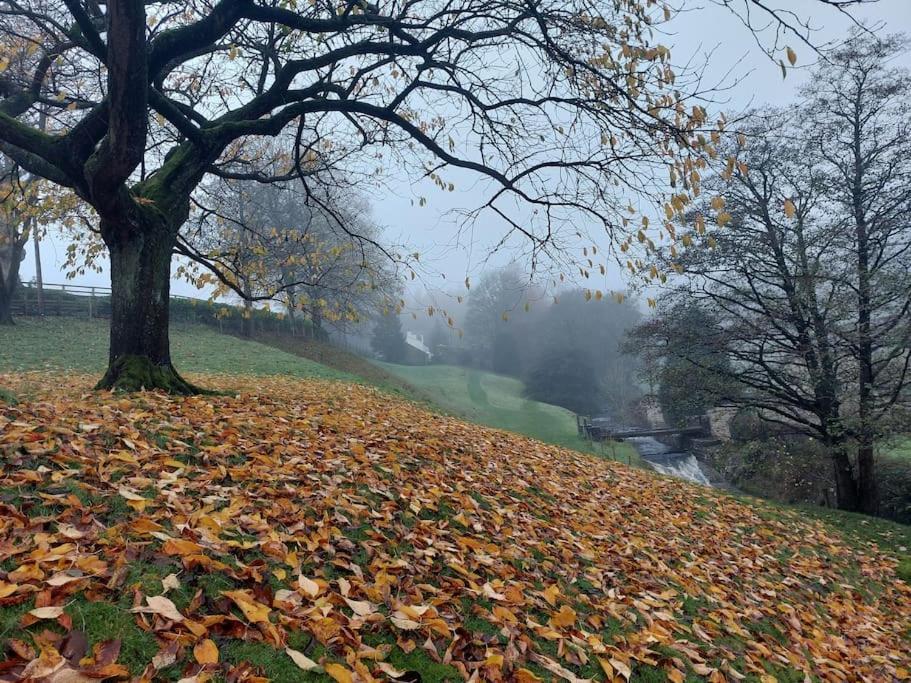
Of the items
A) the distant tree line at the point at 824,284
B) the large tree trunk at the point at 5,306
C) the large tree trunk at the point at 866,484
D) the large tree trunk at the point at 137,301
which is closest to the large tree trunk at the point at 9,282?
the large tree trunk at the point at 5,306

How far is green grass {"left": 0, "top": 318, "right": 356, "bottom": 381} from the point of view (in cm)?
1667

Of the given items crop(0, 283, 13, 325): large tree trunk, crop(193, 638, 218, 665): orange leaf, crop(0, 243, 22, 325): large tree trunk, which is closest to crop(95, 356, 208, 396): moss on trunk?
crop(193, 638, 218, 665): orange leaf

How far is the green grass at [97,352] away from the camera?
16.7 m

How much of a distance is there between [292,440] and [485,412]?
57.8ft

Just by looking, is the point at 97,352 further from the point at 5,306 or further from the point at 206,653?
the point at 206,653

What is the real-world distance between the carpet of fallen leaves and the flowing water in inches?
544

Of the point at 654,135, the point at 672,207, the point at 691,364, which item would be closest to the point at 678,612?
the point at 672,207

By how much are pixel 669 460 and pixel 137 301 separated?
20475 millimetres

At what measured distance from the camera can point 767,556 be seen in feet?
22.9

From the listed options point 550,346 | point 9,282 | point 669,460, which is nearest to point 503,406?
point 550,346

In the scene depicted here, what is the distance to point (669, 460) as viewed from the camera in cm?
2159

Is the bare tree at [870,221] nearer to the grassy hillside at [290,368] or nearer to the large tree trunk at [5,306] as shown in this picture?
the grassy hillside at [290,368]

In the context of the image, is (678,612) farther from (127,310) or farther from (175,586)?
(127,310)

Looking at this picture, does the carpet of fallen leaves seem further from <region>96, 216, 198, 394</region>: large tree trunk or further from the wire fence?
the wire fence
